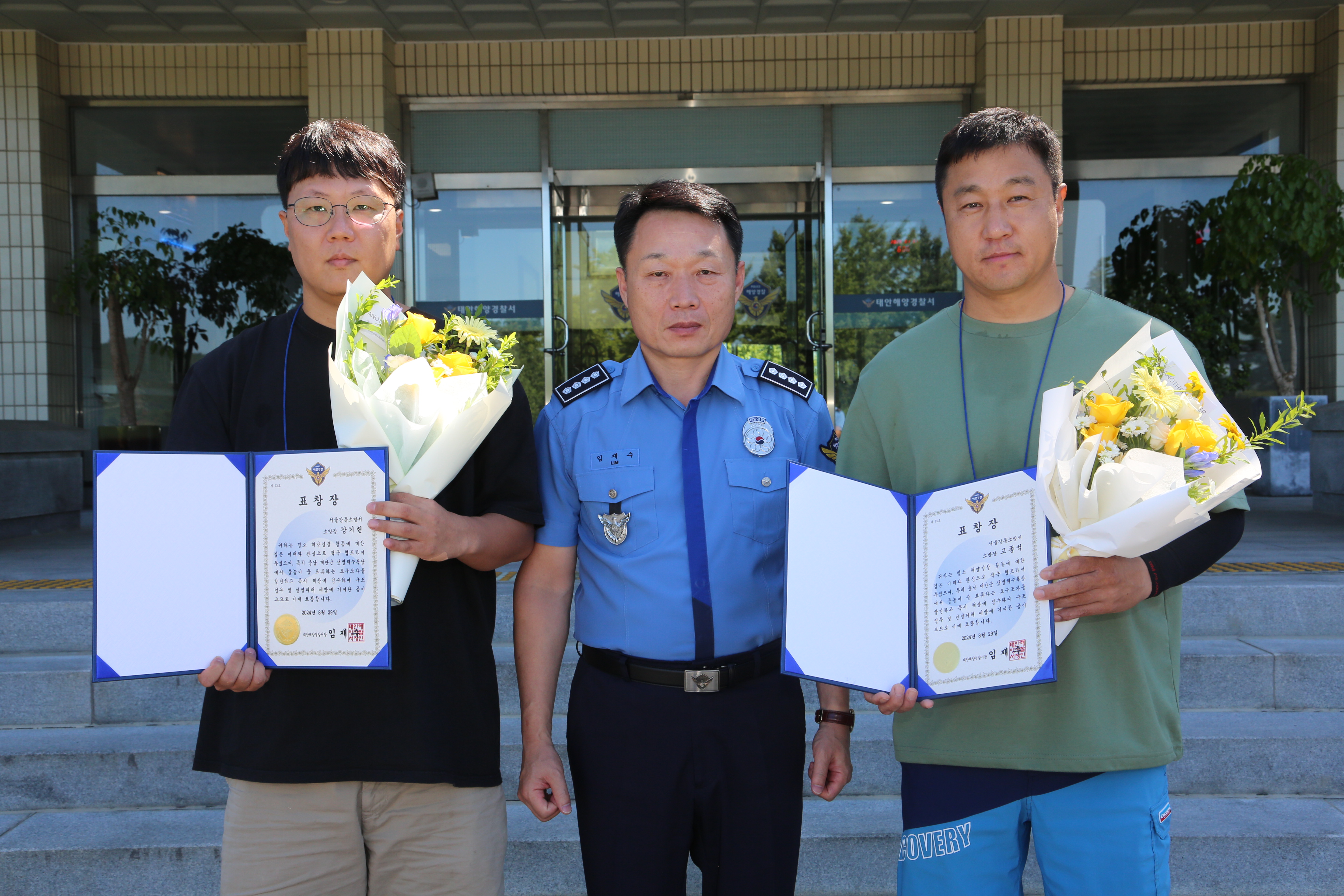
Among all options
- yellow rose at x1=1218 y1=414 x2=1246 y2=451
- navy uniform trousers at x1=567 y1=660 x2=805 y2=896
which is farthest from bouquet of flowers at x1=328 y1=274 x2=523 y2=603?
yellow rose at x1=1218 y1=414 x2=1246 y2=451

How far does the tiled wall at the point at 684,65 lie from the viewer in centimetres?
721

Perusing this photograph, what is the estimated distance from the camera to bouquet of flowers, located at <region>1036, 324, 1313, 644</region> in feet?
4.41

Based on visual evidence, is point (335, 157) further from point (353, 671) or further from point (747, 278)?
point (747, 278)

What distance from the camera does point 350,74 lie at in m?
7.02

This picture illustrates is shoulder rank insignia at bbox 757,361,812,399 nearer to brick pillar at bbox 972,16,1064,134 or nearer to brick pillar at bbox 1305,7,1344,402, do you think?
brick pillar at bbox 972,16,1064,134

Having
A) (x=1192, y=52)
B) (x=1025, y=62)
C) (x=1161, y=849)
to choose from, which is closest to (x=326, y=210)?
(x=1161, y=849)

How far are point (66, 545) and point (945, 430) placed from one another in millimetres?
5762

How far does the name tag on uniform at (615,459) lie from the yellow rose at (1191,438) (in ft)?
3.24

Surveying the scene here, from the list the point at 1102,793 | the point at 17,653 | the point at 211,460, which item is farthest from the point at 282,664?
the point at 17,653

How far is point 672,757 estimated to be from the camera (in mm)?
1729

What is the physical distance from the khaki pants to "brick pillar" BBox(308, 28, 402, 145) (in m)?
6.37

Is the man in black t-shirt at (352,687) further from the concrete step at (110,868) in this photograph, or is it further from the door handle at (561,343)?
the door handle at (561,343)

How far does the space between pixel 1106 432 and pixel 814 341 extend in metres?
6.11

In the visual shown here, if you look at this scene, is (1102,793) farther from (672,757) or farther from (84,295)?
(84,295)
